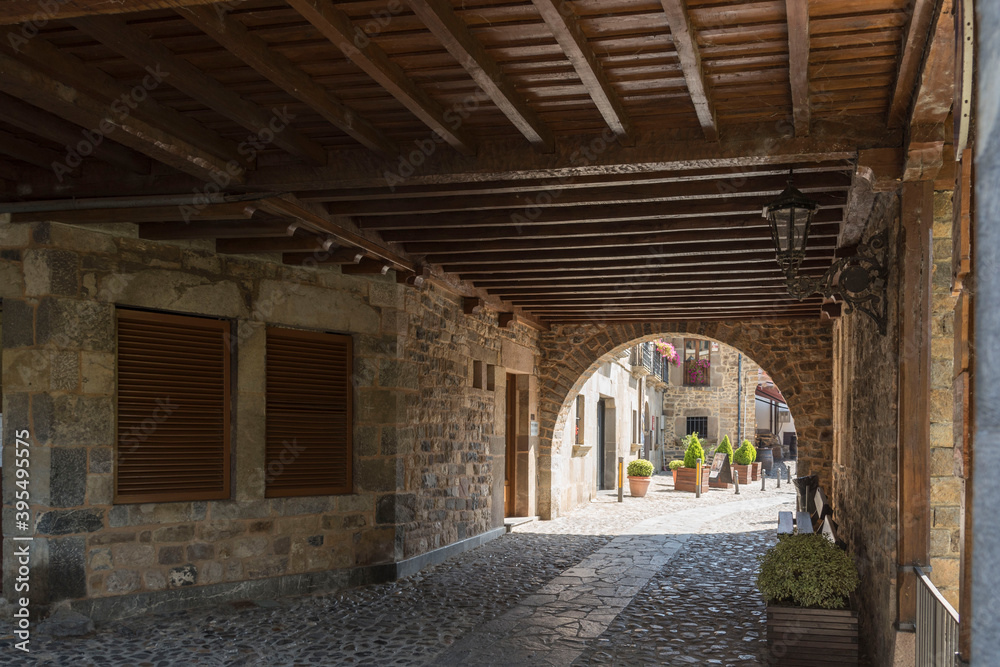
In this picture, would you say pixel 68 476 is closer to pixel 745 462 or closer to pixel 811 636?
pixel 811 636

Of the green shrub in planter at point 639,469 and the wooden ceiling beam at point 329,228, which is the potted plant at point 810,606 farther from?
the green shrub in planter at point 639,469

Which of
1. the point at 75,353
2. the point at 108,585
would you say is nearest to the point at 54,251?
the point at 75,353

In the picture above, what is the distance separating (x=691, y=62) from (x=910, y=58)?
817 millimetres

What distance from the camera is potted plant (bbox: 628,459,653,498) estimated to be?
16.7 metres

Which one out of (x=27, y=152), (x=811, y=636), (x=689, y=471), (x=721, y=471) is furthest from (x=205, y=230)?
(x=721, y=471)

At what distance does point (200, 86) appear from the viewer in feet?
12.4

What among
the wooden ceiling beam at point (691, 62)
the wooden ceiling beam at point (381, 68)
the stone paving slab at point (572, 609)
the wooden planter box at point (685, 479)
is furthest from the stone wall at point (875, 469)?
the wooden planter box at point (685, 479)

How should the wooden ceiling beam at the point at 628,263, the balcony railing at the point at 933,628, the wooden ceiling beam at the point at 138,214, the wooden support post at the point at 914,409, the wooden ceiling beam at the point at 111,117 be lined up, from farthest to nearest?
the wooden ceiling beam at the point at 628,263 < the wooden ceiling beam at the point at 138,214 < the wooden support post at the point at 914,409 < the wooden ceiling beam at the point at 111,117 < the balcony railing at the point at 933,628

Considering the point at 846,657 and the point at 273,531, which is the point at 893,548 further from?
the point at 273,531

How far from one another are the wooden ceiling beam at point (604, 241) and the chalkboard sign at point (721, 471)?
1454cm

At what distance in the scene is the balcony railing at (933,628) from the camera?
2.85 meters

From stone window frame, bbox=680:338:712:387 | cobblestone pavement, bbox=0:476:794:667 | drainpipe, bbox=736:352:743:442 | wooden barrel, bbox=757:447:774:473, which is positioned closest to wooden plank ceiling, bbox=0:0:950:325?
cobblestone pavement, bbox=0:476:794:667

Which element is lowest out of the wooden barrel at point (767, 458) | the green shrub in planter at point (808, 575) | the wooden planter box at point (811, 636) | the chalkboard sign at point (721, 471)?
the wooden barrel at point (767, 458)

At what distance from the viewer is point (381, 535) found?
7.45 meters
